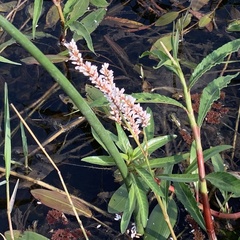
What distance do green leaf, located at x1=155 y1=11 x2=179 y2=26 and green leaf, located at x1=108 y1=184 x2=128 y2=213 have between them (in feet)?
4.21

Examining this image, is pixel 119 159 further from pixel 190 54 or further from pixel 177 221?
pixel 190 54

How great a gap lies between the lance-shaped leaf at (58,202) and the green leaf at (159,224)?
36cm

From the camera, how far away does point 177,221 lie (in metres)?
2.15

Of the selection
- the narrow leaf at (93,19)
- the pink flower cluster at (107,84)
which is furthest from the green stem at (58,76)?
the narrow leaf at (93,19)

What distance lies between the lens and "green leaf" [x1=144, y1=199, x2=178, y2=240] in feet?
6.33

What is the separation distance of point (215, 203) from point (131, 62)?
3.39ft

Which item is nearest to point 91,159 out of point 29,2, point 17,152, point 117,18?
point 17,152

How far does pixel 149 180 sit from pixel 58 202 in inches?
27.6

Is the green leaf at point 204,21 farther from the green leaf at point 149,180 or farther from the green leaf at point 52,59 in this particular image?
the green leaf at point 149,180

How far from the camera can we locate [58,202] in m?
2.21

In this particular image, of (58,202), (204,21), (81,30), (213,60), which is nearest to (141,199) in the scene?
(213,60)

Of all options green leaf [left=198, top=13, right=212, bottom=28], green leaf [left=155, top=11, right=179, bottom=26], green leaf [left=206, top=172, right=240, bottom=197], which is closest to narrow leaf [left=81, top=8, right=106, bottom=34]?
green leaf [left=155, top=11, right=179, bottom=26]

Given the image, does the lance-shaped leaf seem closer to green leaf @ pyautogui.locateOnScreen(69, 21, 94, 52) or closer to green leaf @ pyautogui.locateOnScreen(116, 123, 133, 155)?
green leaf @ pyautogui.locateOnScreen(116, 123, 133, 155)

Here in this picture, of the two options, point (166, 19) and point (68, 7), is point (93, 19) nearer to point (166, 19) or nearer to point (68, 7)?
point (68, 7)
